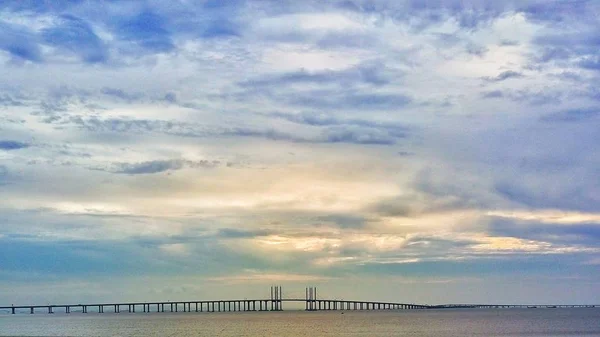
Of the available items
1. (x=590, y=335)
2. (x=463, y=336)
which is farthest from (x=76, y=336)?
(x=590, y=335)

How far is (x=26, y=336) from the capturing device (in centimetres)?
14288

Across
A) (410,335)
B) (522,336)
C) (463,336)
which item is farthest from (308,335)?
(522,336)

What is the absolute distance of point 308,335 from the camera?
14662 centimetres

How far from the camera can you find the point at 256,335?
489 feet

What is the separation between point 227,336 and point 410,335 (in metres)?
34.0

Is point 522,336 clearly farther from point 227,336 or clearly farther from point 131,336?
→ point 131,336

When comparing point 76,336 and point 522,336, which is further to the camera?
point 76,336

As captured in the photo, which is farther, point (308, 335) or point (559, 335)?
point (308, 335)

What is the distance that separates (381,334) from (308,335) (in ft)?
44.7

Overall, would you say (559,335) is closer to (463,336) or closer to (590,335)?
(590,335)

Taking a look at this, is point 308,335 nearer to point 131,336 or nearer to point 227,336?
point 227,336

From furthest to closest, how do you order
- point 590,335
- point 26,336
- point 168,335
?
point 168,335 → point 26,336 → point 590,335

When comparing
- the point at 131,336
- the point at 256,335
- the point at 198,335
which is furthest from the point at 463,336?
the point at 131,336

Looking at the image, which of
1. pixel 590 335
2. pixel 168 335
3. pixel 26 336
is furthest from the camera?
pixel 168 335
